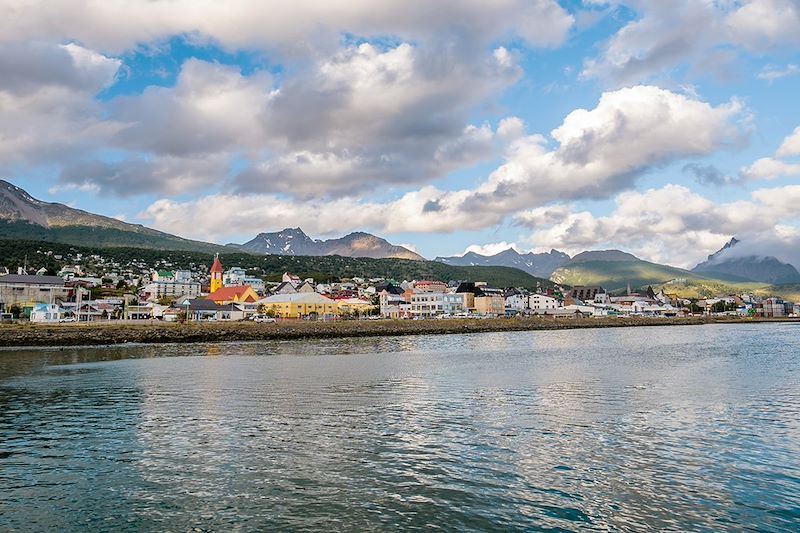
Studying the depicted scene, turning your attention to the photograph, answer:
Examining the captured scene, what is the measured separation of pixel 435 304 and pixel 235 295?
5239 centimetres

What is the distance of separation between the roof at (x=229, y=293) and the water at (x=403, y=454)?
112 metres

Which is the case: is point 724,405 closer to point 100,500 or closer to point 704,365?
point 704,365

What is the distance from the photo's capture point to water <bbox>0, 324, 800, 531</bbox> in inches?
439

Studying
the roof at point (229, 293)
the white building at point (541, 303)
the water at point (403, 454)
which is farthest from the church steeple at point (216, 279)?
the water at point (403, 454)

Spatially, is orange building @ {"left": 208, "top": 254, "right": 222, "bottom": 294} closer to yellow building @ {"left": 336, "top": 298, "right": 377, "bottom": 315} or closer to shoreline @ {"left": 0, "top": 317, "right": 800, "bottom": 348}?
yellow building @ {"left": 336, "top": 298, "right": 377, "bottom": 315}

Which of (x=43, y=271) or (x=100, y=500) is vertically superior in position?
(x=43, y=271)

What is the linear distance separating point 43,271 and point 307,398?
518 ft

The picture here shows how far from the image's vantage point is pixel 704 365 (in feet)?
132

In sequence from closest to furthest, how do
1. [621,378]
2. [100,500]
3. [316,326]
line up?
[100,500]
[621,378]
[316,326]

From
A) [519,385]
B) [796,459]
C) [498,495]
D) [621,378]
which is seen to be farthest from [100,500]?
[621,378]

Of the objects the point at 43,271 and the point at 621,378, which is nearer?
the point at 621,378

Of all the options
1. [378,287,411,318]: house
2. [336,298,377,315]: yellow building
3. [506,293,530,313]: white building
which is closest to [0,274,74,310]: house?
[336,298,377,315]: yellow building

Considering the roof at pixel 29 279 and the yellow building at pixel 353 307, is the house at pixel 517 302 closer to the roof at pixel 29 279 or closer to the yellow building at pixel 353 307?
the yellow building at pixel 353 307

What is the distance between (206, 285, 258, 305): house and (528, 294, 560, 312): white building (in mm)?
87028
